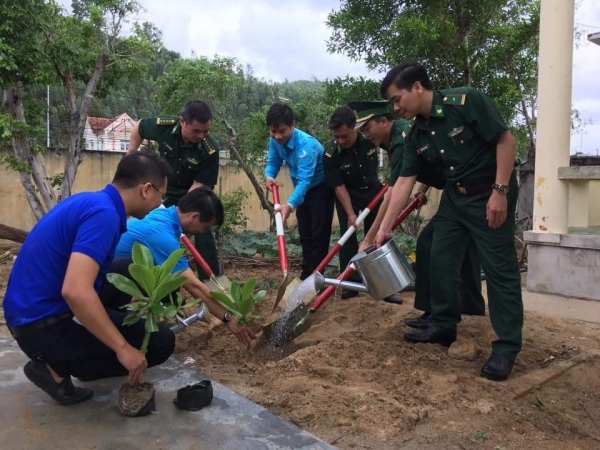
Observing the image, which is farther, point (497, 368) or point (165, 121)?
point (165, 121)

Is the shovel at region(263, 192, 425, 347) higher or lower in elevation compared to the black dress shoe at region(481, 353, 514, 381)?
higher

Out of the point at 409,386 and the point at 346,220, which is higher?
the point at 346,220

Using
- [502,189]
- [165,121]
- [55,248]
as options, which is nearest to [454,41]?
[165,121]

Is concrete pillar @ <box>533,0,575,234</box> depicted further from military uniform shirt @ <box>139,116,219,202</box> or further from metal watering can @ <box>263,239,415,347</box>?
military uniform shirt @ <box>139,116,219,202</box>

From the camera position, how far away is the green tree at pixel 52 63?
6.40 metres

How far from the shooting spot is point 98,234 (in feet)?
6.23

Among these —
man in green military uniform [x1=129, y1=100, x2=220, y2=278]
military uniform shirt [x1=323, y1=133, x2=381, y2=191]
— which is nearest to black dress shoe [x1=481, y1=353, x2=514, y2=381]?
military uniform shirt [x1=323, y1=133, x2=381, y2=191]

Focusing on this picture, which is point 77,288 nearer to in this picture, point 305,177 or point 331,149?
point 305,177

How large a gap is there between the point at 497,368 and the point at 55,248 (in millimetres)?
2040

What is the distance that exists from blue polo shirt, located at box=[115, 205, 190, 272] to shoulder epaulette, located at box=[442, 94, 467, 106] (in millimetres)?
1506

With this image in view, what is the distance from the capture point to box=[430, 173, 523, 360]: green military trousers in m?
2.71

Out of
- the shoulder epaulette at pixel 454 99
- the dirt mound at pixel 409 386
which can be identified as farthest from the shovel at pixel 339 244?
the shoulder epaulette at pixel 454 99

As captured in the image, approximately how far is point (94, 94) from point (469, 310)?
21.3 ft

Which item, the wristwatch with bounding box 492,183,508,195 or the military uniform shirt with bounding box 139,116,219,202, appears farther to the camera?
the military uniform shirt with bounding box 139,116,219,202
